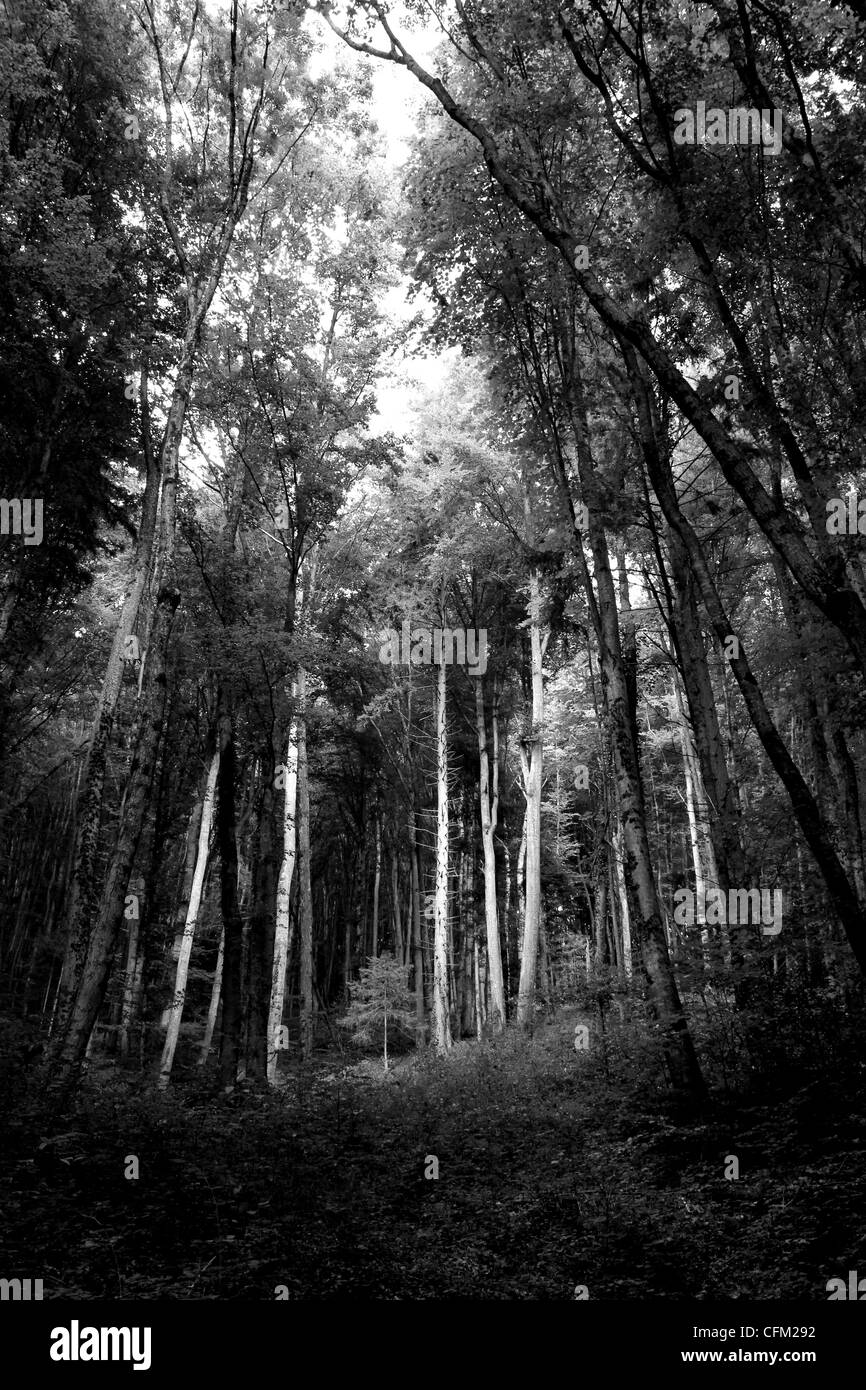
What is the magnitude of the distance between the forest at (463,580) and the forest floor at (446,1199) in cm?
5

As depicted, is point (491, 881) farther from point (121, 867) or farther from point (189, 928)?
point (121, 867)

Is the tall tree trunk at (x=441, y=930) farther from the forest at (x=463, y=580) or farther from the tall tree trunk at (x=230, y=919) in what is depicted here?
the tall tree trunk at (x=230, y=919)

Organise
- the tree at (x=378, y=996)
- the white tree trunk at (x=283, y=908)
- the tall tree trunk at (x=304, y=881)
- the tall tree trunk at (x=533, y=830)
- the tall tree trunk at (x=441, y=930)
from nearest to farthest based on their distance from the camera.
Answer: the white tree trunk at (x=283, y=908)
the tall tree trunk at (x=533, y=830)
the tall tree trunk at (x=304, y=881)
the tall tree trunk at (x=441, y=930)
the tree at (x=378, y=996)

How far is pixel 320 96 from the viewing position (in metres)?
12.6

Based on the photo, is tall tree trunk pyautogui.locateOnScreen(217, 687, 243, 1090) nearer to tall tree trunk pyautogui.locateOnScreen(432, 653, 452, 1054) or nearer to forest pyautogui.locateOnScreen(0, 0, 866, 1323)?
forest pyautogui.locateOnScreen(0, 0, 866, 1323)

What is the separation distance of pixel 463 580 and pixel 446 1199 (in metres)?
14.8

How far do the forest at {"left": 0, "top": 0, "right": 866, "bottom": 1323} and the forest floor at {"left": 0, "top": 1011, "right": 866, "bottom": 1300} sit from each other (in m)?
0.05

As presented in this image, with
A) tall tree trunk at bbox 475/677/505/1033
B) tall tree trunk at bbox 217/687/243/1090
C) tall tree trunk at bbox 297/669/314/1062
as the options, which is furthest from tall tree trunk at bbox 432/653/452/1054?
tall tree trunk at bbox 217/687/243/1090

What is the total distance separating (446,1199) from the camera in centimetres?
600

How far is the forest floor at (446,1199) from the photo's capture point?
3.95 meters

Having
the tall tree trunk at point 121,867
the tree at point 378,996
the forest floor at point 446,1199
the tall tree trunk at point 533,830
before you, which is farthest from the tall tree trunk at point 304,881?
the forest floor at point 446,1199
